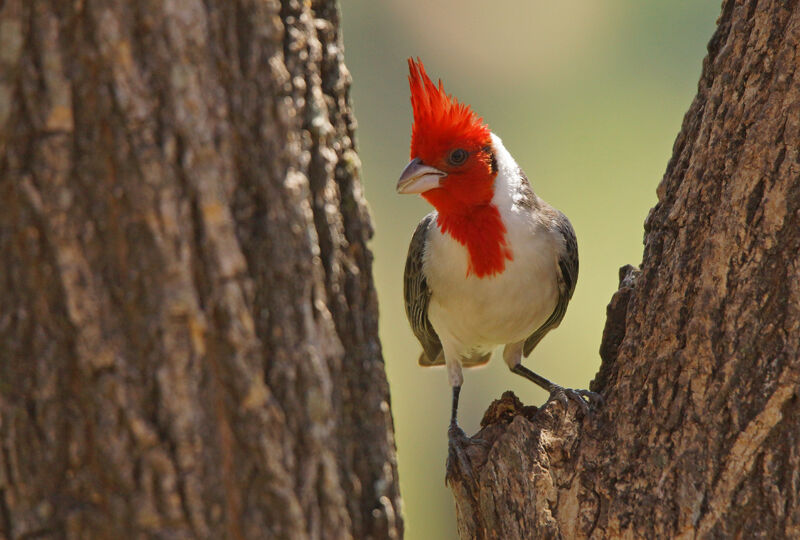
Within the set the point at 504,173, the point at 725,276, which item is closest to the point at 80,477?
the point at 725,276

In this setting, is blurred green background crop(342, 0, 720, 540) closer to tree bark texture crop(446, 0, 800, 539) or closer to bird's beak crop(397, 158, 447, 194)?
bird's beak crop(397, 158, 447, 194)

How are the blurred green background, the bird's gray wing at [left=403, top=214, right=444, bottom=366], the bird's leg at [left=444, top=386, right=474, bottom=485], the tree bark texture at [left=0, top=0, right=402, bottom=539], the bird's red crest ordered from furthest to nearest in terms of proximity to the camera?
1. the blurred green background
2. the bird's gray wing at [left=403, top=214, right=444, bottom=366]
3. the bird's red crest
4. the bird's leg at [left=444, top=386, right=474, bottom=485]
5. the tree bark texture at [left=0, top=0, right=402, bottom=539]

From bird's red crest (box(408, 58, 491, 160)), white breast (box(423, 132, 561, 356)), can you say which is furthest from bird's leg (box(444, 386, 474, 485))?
bird's red crest (box(408, 58, 491, 160))

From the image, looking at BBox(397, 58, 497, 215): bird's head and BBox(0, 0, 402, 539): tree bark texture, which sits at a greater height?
BBox(397, 58, 497, 215): bird's head

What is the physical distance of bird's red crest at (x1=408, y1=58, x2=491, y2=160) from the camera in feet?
12.5

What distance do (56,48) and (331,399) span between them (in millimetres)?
875

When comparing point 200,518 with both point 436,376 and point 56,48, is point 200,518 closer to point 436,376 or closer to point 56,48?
point 56,48

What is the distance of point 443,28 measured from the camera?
9609 millimetres

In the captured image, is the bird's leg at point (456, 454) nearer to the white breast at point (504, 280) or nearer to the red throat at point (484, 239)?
the white breast at point (504, 280)

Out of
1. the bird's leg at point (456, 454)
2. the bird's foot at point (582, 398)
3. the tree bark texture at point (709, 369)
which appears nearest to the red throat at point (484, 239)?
the bird's leg at point (456, 454)

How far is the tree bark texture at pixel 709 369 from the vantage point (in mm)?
2328

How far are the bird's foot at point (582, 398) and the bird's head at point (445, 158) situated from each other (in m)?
1.20

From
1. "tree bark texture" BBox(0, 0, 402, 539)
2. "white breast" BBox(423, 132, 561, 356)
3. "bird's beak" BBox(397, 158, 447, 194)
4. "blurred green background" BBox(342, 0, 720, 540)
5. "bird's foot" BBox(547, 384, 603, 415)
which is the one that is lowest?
"tree bark texture" BBox(0, 0, 402, 539)

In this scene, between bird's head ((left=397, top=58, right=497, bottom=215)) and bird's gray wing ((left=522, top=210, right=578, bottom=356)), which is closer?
bird's head ((left=397, top=58, right=497, bottom=215))
